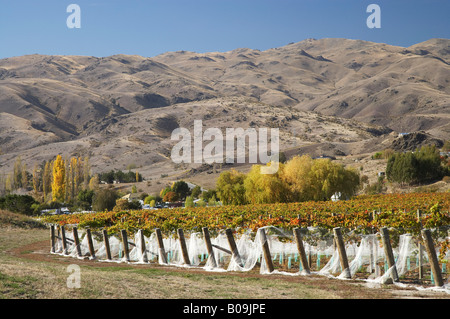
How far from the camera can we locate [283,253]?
20.4m

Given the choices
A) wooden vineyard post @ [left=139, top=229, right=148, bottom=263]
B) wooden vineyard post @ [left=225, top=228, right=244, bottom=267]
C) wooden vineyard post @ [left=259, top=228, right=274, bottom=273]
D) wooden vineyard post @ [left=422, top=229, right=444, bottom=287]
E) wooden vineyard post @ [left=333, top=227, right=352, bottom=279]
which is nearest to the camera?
wooden vineyard post @ [left=422, top=229, right=444, bottom=287]

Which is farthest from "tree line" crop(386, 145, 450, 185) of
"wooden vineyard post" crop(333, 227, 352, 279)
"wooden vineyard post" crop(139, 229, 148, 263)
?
"wooden vineyard post" crop(333, 227, 352, 279)

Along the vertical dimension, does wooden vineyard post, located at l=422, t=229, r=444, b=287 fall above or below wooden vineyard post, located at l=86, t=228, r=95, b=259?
above

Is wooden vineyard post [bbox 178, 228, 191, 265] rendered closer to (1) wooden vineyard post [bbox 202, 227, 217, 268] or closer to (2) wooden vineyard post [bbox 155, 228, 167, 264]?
(1) wooden vineyard post [bbox 202, 227, 217, 268]

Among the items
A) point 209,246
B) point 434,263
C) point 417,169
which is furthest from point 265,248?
point 417,169

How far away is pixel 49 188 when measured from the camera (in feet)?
398

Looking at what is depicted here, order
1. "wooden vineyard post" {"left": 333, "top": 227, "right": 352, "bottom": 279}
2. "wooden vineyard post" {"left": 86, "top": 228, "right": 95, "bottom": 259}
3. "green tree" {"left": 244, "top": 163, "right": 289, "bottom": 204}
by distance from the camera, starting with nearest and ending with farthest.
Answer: "wooden vineyard post" {"left": 333, "top": 227, "right": 352, "bottom": 279}
"wooden vineyard post" {"left": 86, "top": 228, "right": 95, "bottom": 259}
"green tree" {"left": 244, "top": 163, "right": 289, "bottom": 204}

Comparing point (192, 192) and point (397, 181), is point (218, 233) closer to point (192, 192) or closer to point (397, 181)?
point (397, 181)

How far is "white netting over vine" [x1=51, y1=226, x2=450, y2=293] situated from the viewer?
14.8 m

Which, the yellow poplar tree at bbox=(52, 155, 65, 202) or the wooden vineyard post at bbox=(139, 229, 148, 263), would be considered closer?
the wooden vineyard post at bbox=(139, 229, 148, 263)

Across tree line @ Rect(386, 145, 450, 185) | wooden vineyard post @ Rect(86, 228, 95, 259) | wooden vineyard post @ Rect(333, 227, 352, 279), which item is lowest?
wooden vineyard post @ Rect(86, 228, 95, 259)

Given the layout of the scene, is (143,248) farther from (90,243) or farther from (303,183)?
(303,183)

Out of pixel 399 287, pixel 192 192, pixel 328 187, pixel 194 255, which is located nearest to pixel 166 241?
pixel 194 255
